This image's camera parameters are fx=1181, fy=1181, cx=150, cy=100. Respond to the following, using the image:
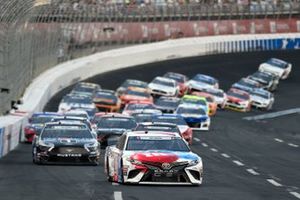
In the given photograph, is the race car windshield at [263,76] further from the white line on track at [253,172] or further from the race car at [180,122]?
the white line on track at [253,172]

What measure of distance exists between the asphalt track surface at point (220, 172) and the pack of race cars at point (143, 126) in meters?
0.35

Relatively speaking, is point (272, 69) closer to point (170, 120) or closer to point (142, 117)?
point (142, 117)

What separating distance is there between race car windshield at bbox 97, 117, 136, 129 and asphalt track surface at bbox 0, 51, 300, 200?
2121 mm

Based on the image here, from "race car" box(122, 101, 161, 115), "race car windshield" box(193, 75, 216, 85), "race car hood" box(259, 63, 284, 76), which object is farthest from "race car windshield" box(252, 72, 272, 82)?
"race car" box(122, 101, 161, 115)

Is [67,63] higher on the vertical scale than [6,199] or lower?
lower

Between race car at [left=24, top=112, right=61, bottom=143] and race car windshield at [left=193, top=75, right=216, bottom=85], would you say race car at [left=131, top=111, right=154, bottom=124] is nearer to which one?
race car at [left=24, top=112, right=61, bottom=143]

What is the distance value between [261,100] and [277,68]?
47.9ft

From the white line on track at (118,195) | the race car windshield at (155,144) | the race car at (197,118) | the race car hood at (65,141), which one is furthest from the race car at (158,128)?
the race car at (197,118)

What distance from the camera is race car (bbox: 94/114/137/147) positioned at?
112 feet

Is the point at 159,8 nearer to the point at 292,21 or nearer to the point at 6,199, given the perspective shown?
the point at 292,21

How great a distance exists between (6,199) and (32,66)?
133ft

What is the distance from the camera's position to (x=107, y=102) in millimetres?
54000

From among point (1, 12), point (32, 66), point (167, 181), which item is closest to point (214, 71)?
point (32, 66)

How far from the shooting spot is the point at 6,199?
17609 mm
